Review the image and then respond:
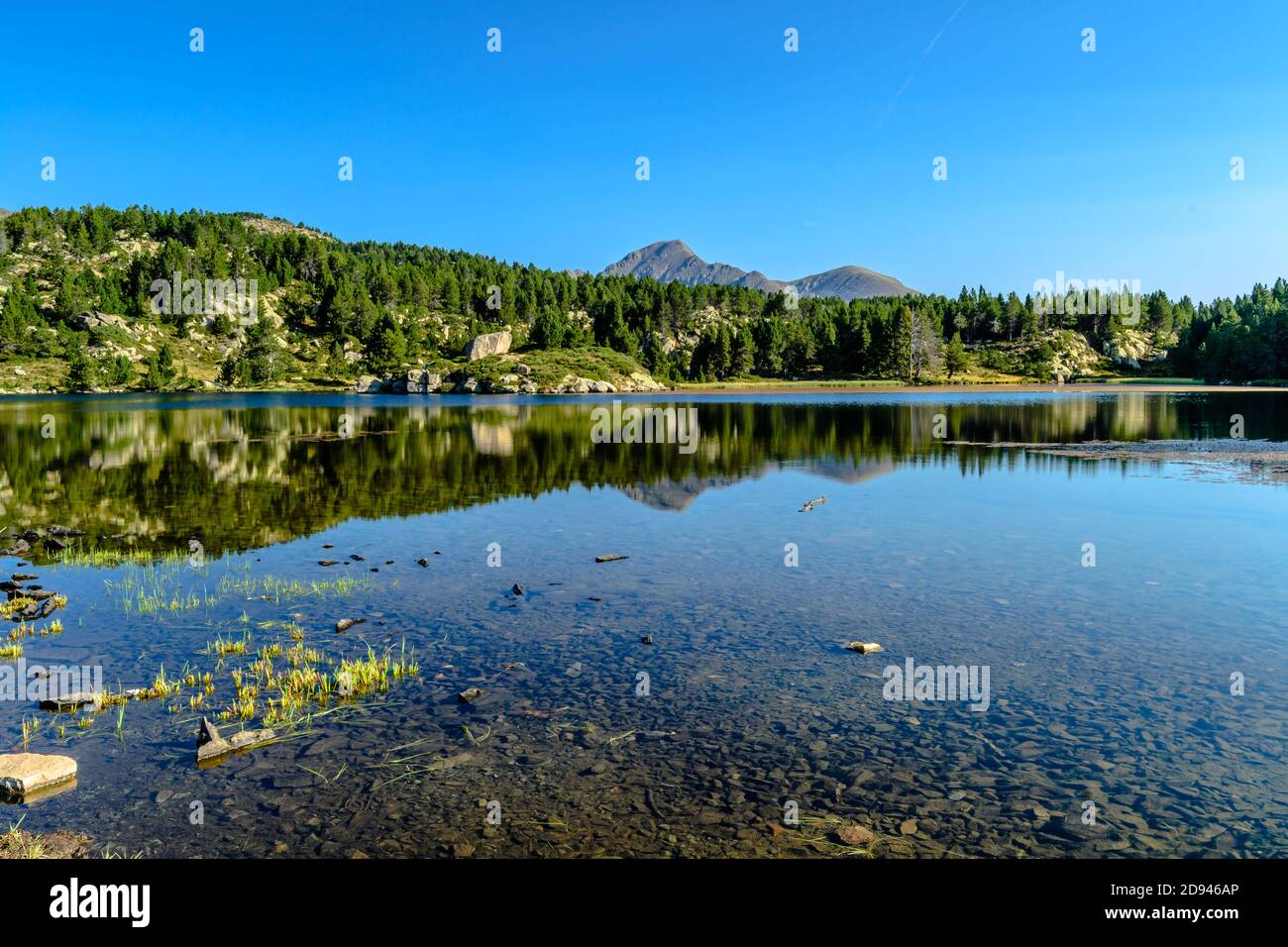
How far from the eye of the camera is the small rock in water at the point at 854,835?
10.8 m

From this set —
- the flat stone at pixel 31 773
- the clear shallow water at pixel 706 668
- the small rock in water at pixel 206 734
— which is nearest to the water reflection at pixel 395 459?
the clear shallow water at pixel 706 668

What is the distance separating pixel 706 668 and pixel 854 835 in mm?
6832

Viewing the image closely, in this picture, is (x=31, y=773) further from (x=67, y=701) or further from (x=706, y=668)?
(x=706, y=668)

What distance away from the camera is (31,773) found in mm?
12352

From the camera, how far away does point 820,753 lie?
13.4 m

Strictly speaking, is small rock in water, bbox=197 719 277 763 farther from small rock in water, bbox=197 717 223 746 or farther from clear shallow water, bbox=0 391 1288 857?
clear shallow water, bbox=0 391 1288 857

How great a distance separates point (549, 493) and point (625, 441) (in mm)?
32923

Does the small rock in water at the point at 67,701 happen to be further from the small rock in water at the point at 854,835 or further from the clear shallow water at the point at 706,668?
the small rock in water at the point at 854,835

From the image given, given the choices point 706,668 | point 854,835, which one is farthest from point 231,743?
point 854,835

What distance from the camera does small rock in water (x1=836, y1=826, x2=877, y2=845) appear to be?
10797 mm

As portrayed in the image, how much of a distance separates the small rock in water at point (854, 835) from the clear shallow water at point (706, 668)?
24 cm

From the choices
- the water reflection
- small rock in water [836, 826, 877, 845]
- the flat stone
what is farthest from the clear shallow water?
the water reflection
